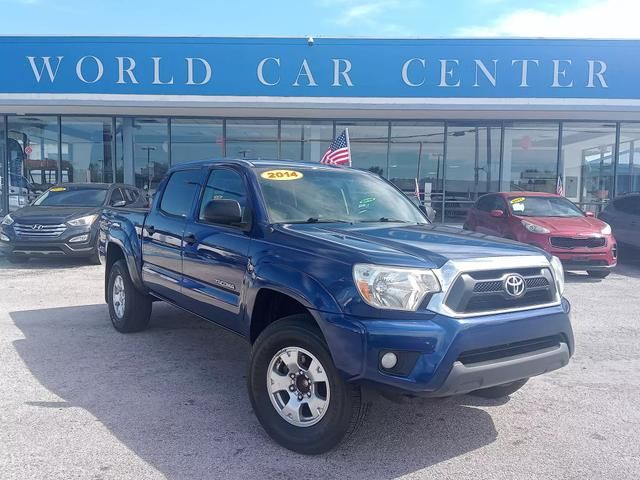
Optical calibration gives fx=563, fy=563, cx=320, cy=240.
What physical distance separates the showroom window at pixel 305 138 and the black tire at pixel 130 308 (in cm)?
1184

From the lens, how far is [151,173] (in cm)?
1770

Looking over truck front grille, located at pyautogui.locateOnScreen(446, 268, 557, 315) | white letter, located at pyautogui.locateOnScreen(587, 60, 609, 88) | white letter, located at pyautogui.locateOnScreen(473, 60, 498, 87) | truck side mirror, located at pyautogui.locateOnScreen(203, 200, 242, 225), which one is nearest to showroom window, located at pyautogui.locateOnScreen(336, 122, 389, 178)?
white letter, located at pyautogui.locateOnScreen(473, 60, 498, 87)

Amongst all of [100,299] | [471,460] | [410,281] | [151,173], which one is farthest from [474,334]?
[151,173]

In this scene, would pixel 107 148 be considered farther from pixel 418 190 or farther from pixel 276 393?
pixel 276 393

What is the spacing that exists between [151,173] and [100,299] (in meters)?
10.6

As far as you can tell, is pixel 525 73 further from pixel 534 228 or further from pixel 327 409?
pixel 327 409

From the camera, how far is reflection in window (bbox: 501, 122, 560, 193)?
677 inches

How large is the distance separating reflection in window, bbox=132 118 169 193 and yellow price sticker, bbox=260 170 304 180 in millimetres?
13860

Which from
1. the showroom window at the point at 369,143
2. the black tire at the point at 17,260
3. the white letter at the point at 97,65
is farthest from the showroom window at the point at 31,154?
the showroom window at the point at 369,143

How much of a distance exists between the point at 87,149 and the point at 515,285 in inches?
671

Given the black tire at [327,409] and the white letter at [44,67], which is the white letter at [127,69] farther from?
the black tire at [327,409]

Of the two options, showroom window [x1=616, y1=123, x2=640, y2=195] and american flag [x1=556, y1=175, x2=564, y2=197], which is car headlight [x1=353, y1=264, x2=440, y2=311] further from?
showroom window [x1=616, y1=123, x2=640, y2=195]

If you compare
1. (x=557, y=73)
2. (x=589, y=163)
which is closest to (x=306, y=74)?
(x=557, y=73)

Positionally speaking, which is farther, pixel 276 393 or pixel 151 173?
pixel 151 173
